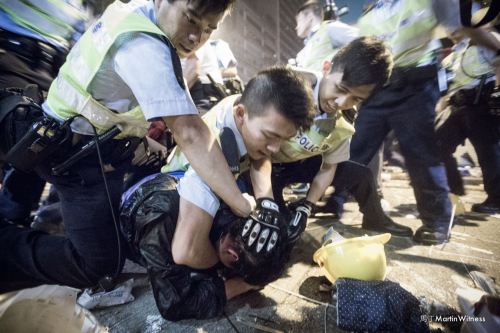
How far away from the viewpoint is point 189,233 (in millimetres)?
1311

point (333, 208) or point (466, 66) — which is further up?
point (466, 66)

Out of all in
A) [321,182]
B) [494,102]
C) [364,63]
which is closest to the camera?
[364,63]

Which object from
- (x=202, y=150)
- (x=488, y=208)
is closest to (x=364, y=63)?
(x=202, y=150)

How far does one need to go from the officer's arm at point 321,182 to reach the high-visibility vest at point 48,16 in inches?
89.6

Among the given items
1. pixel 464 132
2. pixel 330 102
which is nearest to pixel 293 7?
pixel 464 132

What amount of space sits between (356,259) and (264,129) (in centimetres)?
93

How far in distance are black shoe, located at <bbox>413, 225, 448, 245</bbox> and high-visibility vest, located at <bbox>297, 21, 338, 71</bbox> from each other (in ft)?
6.31

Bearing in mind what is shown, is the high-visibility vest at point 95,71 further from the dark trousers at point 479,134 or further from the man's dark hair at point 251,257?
the dark trousers at point 479,134

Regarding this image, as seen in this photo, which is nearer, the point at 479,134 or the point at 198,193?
the point at 198,193

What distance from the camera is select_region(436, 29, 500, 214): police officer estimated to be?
3.01 m

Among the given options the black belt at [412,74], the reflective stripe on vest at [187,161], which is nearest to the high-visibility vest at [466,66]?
the black belt at [412,74]

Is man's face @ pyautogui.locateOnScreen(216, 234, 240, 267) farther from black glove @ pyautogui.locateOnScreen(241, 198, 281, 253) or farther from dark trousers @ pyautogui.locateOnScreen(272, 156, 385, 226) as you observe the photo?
dark trousers @ pyautogui.locateOnScreen(272, 156, 385, 226)

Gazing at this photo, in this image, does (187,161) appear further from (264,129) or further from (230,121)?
(264,129)

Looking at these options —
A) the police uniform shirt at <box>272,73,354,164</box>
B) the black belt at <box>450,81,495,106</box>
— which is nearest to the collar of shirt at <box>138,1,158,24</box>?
the police uniform shirt at <box>272,73,354,164</box>
